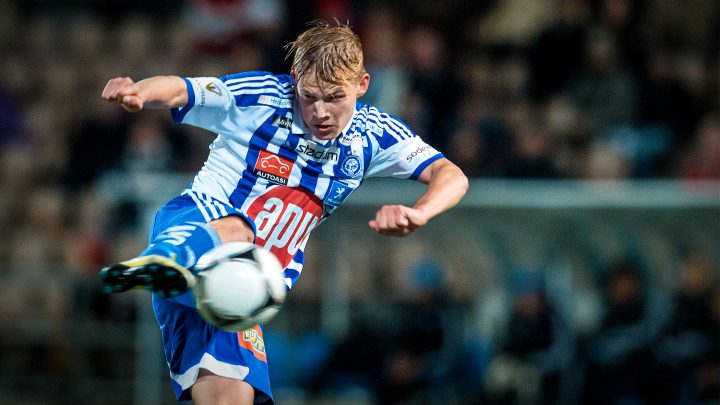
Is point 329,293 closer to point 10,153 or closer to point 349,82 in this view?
point 10,153

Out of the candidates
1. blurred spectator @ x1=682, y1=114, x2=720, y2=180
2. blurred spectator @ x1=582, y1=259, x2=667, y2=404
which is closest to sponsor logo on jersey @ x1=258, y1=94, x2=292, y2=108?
blurred spectator @ x1=582, y1=259, x2=667, y2=404

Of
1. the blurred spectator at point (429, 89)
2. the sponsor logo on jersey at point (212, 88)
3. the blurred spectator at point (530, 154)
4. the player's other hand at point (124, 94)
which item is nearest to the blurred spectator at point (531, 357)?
the blurred spectator at point (530, 154)

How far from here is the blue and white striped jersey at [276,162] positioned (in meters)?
5.58

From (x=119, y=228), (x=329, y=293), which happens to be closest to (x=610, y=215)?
(x=329, y=293)

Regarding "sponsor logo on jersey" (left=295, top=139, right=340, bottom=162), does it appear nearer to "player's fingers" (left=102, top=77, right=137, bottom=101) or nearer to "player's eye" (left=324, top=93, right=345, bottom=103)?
"player's eye" (left=324, top=93, right=345, bottom=103)

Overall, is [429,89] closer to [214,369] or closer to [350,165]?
[350,165]

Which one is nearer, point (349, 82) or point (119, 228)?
point (349, 82)

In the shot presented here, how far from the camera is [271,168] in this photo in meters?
5.64

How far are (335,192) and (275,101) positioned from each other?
1.79ft

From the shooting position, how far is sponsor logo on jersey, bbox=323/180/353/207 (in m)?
5.74

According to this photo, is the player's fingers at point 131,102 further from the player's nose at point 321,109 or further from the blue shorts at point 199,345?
the player's nose at point 321,109

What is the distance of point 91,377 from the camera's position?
1083 cm

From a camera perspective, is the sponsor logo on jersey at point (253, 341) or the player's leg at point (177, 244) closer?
the player's leg at point (177, 244)

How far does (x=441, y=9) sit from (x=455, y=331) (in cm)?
399
